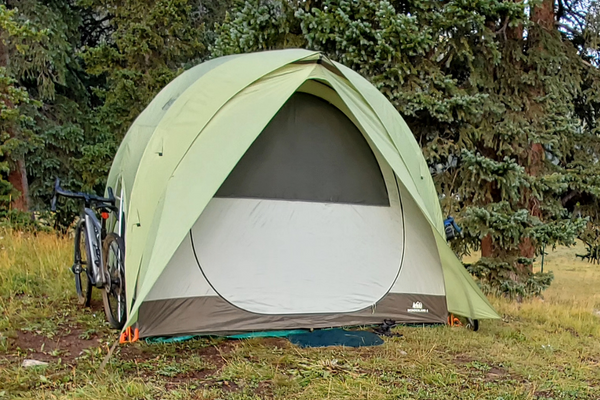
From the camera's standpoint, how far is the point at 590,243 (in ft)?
21.3

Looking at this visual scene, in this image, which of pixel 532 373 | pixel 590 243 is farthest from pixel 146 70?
pixel 532 373

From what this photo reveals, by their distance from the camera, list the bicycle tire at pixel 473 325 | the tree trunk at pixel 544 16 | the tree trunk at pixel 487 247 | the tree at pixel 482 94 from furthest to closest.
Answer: the tree trunk at pixel 544 16 → the tree trunk at pixel 487 247 → the tree at pixel 482 94 → the bicycle tire at pixel 473 325

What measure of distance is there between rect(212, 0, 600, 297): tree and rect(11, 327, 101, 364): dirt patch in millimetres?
3869

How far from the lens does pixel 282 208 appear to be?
4.07 m

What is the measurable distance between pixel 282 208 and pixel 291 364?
4.22 ft

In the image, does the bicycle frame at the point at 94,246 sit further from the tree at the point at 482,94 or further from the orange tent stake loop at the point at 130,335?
the tree at the point at 482,94

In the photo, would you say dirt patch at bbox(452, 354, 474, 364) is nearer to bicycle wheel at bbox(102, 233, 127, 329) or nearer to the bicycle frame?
bicycle wheel at bbox(102, 233, 127, 329)

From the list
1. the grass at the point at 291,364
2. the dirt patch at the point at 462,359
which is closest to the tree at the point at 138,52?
the grass at the point at 291,364

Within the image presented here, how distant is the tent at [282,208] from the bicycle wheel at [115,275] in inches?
7.4

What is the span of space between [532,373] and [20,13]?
977 cm

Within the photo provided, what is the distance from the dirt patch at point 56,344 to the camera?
330 centimetres

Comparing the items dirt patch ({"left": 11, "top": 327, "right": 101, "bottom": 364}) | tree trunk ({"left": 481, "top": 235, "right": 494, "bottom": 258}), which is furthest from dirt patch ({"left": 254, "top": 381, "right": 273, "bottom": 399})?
tree trunk ({"left": 481, "top": 235, "right": 494, "bottom": 258})

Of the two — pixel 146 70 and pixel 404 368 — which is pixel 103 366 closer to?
pixel 404 368

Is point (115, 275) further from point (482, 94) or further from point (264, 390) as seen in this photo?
point (482, 94)
